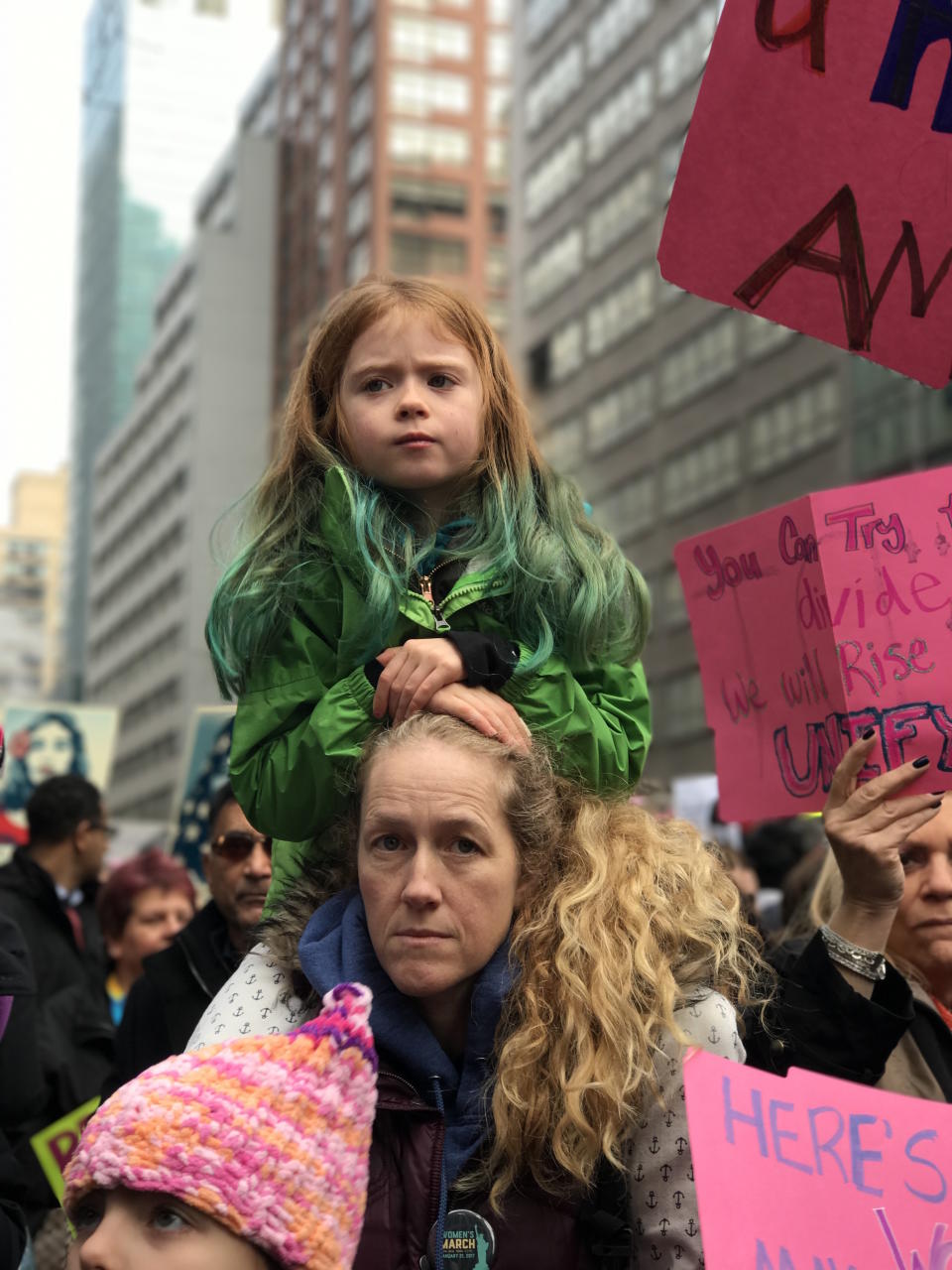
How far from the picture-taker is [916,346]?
300 centimetres

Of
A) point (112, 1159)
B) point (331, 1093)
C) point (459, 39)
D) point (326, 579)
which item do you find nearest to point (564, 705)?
point (326, 579)

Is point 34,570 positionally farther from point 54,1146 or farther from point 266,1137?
point 266,1137

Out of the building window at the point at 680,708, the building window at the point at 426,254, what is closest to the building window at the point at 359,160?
the building window at the point at 426,254

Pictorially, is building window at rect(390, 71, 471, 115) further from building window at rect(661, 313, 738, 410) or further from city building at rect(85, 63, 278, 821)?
building window at rect(661, 313, 738, 410)

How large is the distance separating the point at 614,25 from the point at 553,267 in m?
8.63

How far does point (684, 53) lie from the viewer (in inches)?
1850

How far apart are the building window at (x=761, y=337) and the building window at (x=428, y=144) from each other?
40.1m

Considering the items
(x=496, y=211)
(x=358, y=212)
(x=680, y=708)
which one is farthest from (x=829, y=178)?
(x=496, y=211)

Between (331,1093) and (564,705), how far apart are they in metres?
0.87

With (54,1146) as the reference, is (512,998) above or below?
above

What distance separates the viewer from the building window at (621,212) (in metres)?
50.2

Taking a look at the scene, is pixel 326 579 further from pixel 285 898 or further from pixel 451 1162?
pixel 451 1162

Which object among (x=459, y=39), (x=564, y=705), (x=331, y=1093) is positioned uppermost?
(x=459, y=39)

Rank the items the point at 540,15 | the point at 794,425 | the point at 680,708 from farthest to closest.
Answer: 1. the point at 540,15
2. the point at 680,708
3. the point at 794,425
